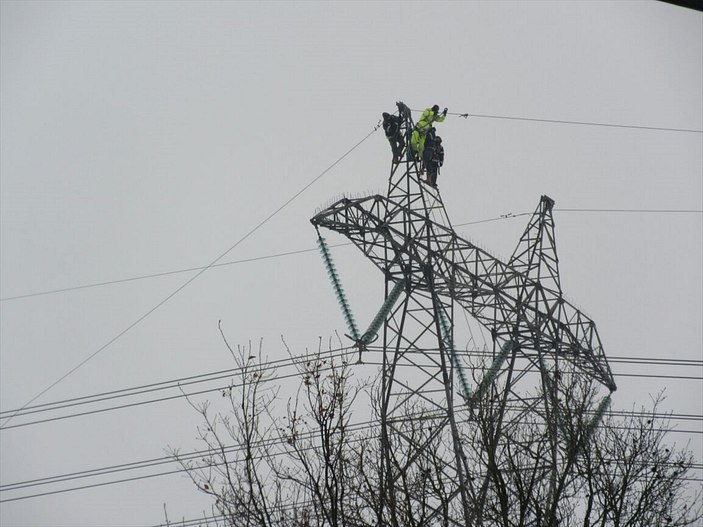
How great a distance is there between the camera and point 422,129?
23.2 meters

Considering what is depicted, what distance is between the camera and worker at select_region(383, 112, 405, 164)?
77.1 ft

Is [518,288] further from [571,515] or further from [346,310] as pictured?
[571,515]

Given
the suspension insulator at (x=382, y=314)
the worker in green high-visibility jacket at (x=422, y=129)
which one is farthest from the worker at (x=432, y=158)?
the suspension insulator at (x=382, y=314)

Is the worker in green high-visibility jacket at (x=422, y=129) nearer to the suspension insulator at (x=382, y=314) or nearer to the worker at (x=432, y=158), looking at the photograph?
the worker at (x=432, y=158)

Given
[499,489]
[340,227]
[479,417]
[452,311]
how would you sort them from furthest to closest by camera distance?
1. [340,227]
2. [452,311]
3. [479,417]
4. [499,489]

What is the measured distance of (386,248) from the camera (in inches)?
878

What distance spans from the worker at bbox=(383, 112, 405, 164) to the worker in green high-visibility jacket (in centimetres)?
42

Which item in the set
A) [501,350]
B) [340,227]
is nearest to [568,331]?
[501,350]

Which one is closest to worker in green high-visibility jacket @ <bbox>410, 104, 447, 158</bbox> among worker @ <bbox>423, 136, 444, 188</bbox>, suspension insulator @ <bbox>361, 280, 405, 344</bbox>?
worker @ <bbox>423, 136, 444, 188</bbox>

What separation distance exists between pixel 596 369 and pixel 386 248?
8733mm

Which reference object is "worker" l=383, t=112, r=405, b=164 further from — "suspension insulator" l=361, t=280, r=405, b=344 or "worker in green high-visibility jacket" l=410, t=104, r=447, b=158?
"suspension insulator" l=361, t=280, r=405, b=344

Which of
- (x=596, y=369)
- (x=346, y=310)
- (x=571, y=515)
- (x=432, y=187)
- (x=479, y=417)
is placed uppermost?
(x=432, y=187)

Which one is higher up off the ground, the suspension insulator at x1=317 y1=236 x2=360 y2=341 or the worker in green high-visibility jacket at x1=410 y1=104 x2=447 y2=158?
the worker in green high-visibility jacket at x1=410 y1=104 x2=447 y2=158

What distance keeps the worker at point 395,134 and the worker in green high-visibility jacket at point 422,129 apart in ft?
1.37
